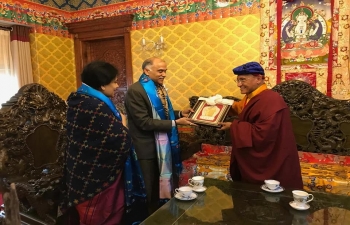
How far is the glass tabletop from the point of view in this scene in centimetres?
142

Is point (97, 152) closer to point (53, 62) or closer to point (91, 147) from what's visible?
point (91, 147)

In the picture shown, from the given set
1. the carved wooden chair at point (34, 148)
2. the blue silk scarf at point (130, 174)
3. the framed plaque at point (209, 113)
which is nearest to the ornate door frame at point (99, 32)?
the carved wooden chair at point (34, 148)

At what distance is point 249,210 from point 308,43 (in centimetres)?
256

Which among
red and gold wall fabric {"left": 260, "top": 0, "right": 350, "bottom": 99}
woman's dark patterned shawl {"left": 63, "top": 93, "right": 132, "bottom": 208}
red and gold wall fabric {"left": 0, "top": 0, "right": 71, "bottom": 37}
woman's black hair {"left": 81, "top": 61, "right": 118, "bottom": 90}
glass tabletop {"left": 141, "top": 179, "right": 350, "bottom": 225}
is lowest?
glass tabletop {"left": 141, "top": 179, "right": 350, "bottom": 225}

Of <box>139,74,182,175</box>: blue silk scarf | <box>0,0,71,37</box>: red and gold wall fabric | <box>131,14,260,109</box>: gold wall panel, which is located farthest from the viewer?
<box>0,0,71,37</box>: red and gold wall fabric

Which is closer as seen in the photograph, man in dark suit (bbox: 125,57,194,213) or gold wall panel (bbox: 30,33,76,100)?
man in dark suit (bbox: 125,57,194,213)

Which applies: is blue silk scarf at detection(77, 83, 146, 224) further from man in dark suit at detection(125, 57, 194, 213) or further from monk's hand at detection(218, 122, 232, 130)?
monk's hand at detection(218, 122, 232, 130)

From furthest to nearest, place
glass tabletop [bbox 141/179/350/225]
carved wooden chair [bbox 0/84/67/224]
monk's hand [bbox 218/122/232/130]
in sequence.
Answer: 1. monk's hand [bbox 218/122/232/130]
2. carved wooden chair [bbox 0/84/67/224]
3. glass tabletop [bbox 141/179/350/225]

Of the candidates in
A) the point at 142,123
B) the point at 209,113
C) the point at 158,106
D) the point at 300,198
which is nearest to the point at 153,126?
the point at 142,123

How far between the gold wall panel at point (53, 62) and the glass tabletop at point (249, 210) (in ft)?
12.1

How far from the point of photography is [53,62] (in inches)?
184

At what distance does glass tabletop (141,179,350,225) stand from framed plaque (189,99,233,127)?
83 cm

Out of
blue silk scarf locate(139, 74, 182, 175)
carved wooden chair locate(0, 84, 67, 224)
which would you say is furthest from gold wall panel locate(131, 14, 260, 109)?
carved wooden chair locate(0, 84, 67, 224)

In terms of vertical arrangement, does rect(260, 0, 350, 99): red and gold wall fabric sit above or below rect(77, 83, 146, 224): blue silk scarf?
above
